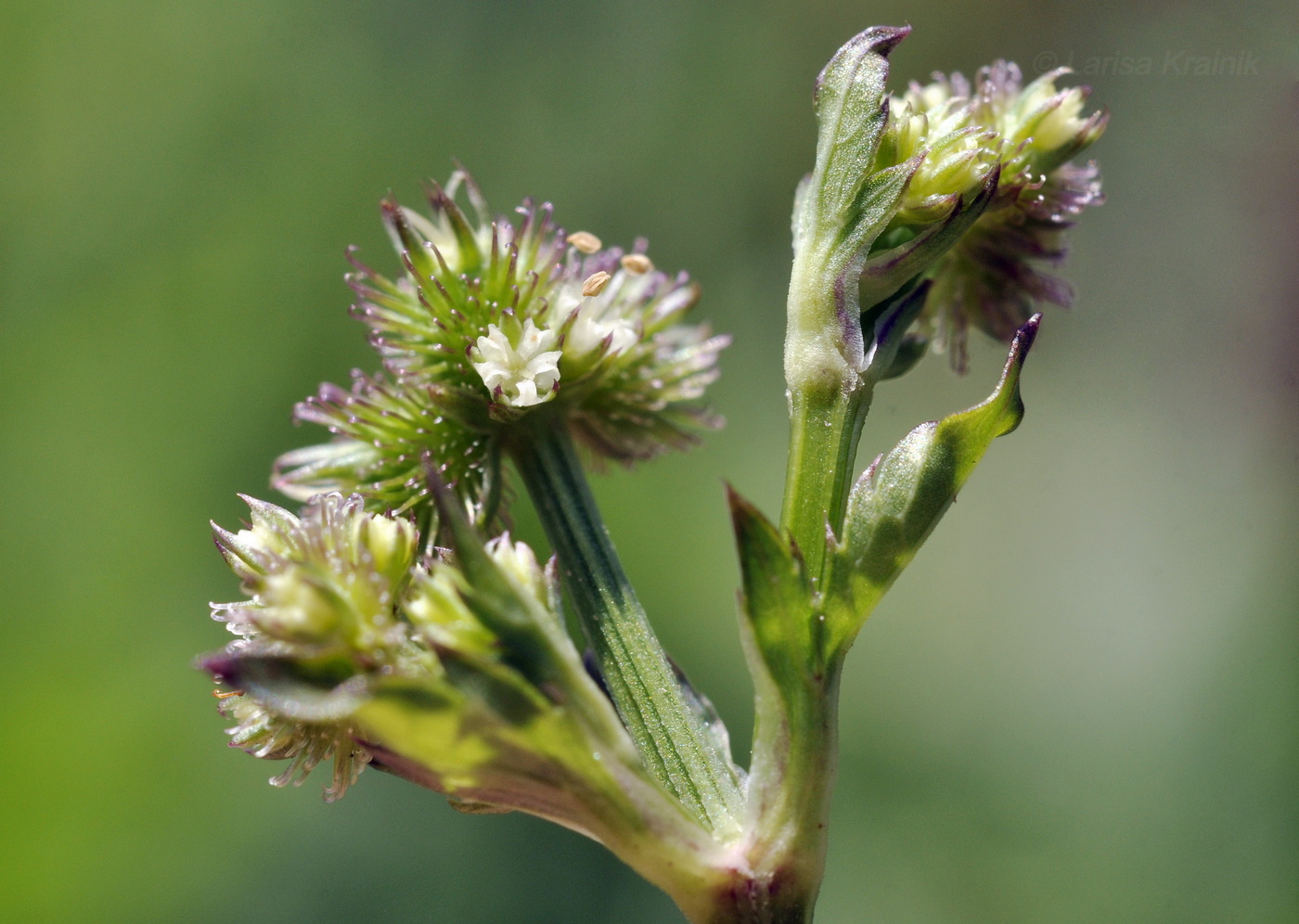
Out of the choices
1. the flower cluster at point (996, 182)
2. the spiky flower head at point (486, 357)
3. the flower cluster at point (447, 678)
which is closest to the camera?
the flower cluster at point (447, 678)

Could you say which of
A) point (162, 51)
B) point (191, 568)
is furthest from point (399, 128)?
point (191, 568)

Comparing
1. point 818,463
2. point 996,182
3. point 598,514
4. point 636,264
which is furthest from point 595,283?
point 996,182

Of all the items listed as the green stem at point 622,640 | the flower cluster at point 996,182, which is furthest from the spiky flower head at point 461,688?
the flower cluster at point 996,182

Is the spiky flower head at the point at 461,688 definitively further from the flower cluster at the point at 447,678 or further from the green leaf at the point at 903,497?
the green leaf at the point at 903,497

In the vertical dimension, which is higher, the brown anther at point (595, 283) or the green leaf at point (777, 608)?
the brown anther at point (595, 283)

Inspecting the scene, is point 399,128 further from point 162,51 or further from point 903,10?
point 903,10

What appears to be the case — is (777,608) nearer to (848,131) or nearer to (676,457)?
(848,131)
